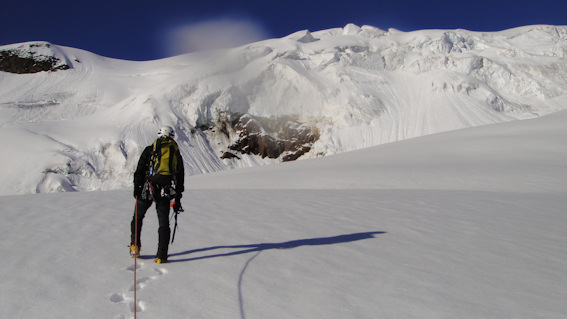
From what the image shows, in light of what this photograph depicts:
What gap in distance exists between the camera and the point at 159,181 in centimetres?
450

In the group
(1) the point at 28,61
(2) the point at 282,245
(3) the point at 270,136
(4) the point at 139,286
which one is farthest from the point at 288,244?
(1) the point at 28,61

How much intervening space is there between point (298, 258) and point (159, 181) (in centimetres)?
187

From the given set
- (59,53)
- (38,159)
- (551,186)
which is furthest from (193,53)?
(551,186)

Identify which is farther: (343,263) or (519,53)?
(519,53)

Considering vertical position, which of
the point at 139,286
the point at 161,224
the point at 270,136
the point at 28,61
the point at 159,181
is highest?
the point at 28,61

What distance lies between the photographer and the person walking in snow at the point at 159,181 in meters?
4.50

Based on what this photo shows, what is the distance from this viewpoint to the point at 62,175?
50.1 metres

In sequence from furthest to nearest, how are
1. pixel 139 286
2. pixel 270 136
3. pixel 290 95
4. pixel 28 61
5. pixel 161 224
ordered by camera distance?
pixel 28 61 → pixel 270 136 → pixel 290 95 → pixel 161 224 → pixel 139 286

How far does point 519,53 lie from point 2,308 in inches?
3562

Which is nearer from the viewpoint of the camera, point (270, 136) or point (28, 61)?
point (270, 136)

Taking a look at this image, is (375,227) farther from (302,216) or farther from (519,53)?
(519,53)

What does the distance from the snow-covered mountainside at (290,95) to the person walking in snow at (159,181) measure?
5600 centimetres

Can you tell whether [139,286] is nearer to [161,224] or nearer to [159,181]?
[161,224]

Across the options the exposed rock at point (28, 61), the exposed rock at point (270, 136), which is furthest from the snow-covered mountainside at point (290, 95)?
the exposed rock at point (28, 61)
